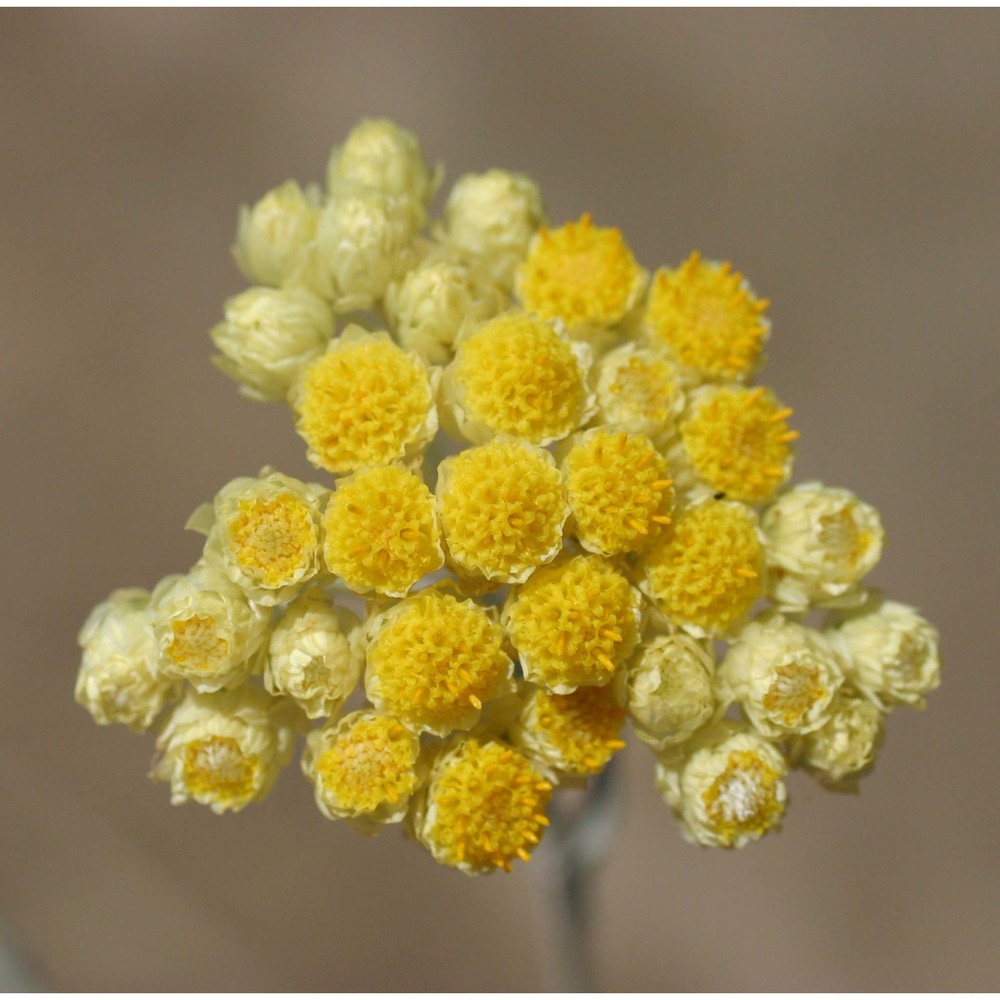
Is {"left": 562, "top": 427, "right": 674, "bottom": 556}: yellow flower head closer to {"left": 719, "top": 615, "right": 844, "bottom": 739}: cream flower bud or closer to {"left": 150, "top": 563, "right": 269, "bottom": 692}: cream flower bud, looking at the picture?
{"left": 719, "top": 615, "right": 844, "bottom": 739}: cream flower bud

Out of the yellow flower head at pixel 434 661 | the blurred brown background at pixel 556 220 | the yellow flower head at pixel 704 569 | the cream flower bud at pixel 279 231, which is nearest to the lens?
the yellow flower head at pixel 434 661

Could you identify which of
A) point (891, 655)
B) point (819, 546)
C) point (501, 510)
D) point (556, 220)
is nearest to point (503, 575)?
point (501, 510)

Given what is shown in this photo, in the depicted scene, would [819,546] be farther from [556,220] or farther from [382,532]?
[556,220]

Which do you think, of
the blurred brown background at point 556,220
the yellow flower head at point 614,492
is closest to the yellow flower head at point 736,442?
the yellow flower head at point 614,492

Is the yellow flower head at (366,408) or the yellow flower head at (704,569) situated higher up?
the yellow flower head at (366,408)

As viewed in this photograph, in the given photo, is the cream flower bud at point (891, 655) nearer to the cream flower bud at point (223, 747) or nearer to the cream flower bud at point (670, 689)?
the cream flower bud at point (670, 689)

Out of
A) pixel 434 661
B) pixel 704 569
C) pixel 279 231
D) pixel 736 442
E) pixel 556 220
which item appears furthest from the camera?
pixel 556 220
